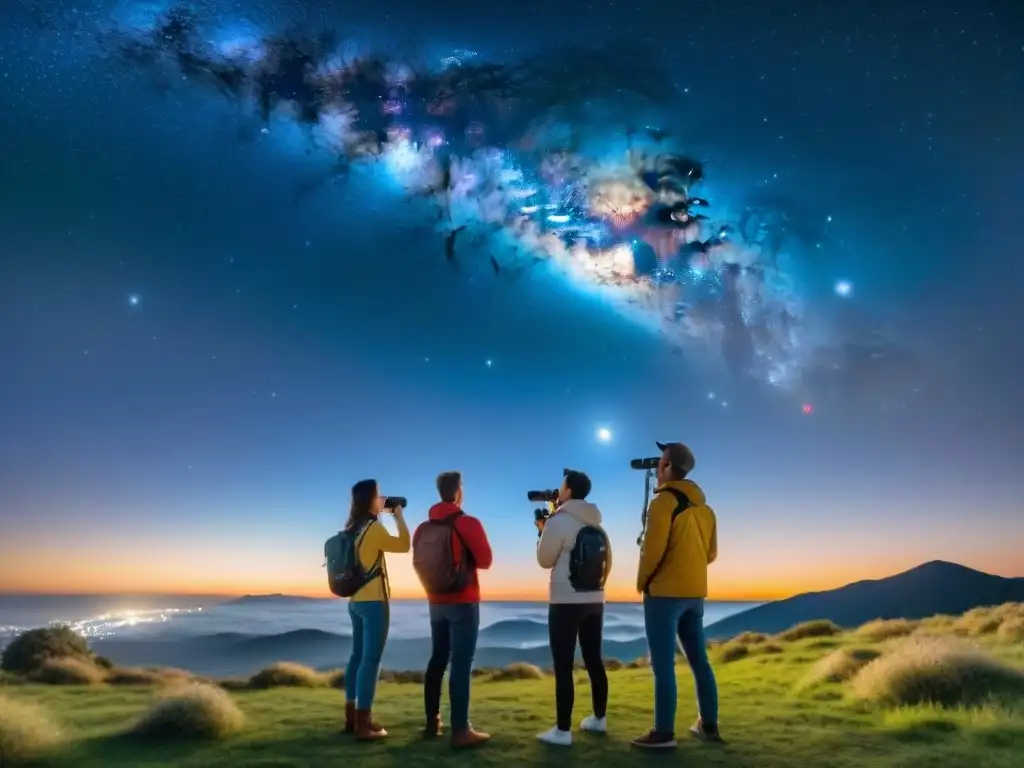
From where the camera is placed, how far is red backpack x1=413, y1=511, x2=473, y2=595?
757cm

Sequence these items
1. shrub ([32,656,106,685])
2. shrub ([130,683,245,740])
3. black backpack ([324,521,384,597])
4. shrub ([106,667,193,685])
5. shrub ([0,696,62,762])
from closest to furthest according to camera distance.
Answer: shrub ([0,696,62,762]), black backpack ([324,521,384,597]), shrub ([130,683,245,740]), shrub ([32,656,106,685]), shrub ([106,667,193,685])

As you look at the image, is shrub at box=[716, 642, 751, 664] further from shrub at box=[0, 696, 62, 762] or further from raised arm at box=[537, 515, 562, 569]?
shrub at box=[0, 696, 62, 762]

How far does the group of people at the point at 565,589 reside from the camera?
24.6 ft

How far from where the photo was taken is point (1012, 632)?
1442 centimetres

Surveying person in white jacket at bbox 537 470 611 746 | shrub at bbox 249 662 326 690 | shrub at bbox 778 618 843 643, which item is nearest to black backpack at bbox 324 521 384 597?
person in white jacket at bbox 537 470 611 746

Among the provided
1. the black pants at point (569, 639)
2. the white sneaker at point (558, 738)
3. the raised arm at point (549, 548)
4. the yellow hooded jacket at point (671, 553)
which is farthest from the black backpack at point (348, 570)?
the yellow hooded jacket at point (671, 553)

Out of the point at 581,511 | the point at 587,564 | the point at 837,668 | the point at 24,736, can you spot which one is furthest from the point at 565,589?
the point at 837,668

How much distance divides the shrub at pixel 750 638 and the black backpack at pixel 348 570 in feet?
38.1

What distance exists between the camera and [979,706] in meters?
9.09

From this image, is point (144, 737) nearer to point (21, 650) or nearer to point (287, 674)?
point (287, 674)

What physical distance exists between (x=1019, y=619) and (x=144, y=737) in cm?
1565

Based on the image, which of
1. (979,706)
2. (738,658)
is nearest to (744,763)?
(979,706)

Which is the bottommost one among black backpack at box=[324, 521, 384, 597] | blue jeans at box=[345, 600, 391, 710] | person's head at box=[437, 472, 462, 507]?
blue jeans at box=[345, 600, 391, 710]

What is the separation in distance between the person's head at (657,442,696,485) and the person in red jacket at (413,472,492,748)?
193cm
